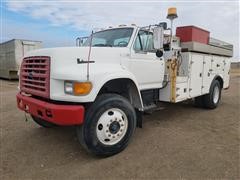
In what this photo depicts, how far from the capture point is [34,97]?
3729mm

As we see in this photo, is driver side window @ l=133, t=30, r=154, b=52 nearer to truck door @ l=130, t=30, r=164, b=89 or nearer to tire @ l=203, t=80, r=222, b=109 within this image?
truck door @ l=130, t=30, r=164, b=89

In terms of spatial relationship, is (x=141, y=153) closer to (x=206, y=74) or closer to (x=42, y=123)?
(x=42, y=123)

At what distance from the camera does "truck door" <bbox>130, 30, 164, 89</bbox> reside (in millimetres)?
4043

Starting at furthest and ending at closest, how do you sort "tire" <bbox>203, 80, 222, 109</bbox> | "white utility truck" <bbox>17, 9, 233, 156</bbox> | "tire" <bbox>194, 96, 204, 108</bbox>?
"tire" <bbox>194, 96, 204, 108</bbox>, "tire" <bbox>203, 80, 222, 109</bbox>, "white utility truck" <bbox>17, 9, 233, 156</bbox>

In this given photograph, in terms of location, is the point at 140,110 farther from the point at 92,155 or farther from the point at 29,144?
the point at 29,144

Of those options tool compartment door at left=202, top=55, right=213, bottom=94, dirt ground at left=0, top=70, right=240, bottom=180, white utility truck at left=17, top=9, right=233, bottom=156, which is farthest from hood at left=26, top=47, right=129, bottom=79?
tool compartment door at left=202, top=55, right=213, bottom=94

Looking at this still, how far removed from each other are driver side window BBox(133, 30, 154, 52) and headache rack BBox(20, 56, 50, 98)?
169cm

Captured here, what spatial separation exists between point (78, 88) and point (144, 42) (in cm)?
196

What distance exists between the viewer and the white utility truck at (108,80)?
3.08 meters

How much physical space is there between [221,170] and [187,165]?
1.48 ft

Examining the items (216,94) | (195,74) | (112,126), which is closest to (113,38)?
(112,126)

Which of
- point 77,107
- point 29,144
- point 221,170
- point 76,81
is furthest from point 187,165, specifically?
point 29,144

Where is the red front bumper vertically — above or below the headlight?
below

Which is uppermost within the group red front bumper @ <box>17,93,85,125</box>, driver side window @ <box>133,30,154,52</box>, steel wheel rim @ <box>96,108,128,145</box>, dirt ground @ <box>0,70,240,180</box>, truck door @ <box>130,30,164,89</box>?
driver side window @ <box>133,30,154,52</box>
